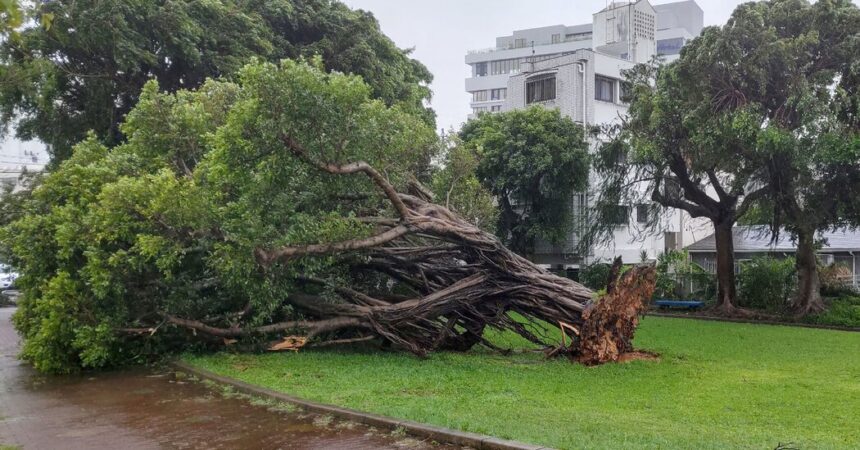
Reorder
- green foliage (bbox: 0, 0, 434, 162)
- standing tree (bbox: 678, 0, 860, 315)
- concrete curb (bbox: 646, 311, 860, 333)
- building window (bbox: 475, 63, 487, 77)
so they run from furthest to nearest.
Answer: building window (bbox: 475, 63, 487, 77) → concrete curb (bbox: 646, 311, 860, 333) → green foliage (bbox: 0, 0, 434, 162) → standing tree (bbox: 678, 0, 860, 315)

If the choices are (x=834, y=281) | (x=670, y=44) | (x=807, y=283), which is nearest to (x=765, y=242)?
(x=834, y=281)

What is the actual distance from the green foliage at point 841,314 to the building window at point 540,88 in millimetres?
14015

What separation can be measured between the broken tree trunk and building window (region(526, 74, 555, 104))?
58.7 ft

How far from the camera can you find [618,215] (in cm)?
2480

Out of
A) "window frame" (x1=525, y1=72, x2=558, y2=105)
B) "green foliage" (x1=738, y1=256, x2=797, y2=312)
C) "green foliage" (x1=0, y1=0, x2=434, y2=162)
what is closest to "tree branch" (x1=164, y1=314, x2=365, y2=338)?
"green foliage" (x1=0, y1=0, x2=434, y2=162)

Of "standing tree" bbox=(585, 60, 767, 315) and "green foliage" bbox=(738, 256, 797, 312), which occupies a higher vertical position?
"standing tree" bbox=(585, 60, 767, 315)

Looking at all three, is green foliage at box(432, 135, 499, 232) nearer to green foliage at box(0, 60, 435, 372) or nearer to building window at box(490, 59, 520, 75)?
green foliage at box(0, 60, 435, 372)

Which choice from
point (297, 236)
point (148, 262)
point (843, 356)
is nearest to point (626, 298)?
point (843, 356)

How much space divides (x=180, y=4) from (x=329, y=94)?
34.4 ft

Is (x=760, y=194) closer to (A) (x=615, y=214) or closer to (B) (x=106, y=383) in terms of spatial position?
(A) (x=615, y=214)

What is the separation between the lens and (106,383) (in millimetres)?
11086

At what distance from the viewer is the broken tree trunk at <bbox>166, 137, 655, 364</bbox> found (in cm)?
1228

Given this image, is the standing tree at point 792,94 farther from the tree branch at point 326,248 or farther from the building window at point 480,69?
the building window at point 480,69

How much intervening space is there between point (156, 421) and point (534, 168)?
19.2 m
